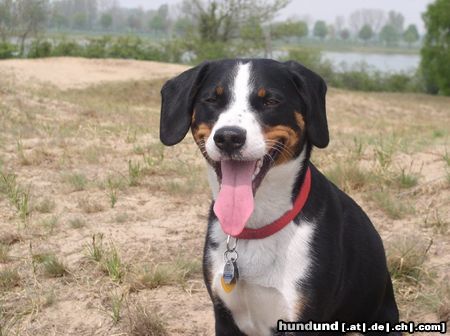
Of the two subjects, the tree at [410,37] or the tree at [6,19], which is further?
the tree at [410,37]

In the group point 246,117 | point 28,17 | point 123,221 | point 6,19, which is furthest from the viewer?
point 28,17

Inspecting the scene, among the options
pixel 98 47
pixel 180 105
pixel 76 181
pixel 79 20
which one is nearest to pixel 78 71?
pixel 98 47

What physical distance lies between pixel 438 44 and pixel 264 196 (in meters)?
32.7

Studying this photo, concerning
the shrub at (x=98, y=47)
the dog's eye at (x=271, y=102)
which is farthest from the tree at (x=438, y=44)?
the dog's eye at (x=271, y=102)

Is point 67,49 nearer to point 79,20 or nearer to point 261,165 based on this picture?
point 261,165

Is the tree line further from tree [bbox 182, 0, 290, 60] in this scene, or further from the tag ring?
the tag ring

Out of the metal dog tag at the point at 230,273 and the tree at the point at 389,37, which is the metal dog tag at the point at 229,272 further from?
the tree at the point at 389,37

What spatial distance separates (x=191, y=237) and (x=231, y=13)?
3950 cm

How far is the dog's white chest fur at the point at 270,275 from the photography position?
285cm

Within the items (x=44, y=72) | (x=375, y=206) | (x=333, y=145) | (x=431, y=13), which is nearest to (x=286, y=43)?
(x=431, y=13)

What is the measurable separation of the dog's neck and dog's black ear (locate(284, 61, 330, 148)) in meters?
0.12

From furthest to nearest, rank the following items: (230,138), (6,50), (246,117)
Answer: (6,50) → (246,117) → (230,138)

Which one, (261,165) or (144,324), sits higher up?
(261,165)

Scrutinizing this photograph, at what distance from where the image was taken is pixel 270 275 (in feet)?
9.40
